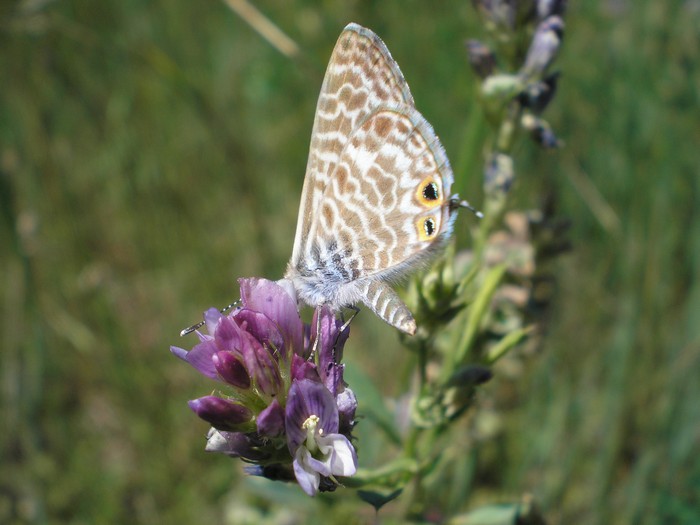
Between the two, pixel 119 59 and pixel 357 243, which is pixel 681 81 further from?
pixel 119 59

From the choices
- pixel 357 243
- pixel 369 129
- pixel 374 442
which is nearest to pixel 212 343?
pixel 357 243

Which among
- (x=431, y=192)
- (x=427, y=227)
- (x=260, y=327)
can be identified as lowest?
(x=260, y=327)

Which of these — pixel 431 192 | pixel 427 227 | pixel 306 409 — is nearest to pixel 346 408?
pixel 306 409

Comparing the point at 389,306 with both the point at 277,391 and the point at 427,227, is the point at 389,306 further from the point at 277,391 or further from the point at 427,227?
the point at 277,391

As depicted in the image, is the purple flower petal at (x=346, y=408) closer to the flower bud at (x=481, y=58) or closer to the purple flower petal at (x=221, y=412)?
the purple flower petal at (x=221, y=412)

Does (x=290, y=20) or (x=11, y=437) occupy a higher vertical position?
(x=290, y=20)

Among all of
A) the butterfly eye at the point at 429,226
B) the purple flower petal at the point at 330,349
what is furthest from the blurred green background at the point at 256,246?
the purple flower petal at the point at 330,349

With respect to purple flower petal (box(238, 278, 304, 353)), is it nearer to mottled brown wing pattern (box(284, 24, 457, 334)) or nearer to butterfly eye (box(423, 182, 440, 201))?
mottled brown wing pattern (box(284, 24, 457, 334))
